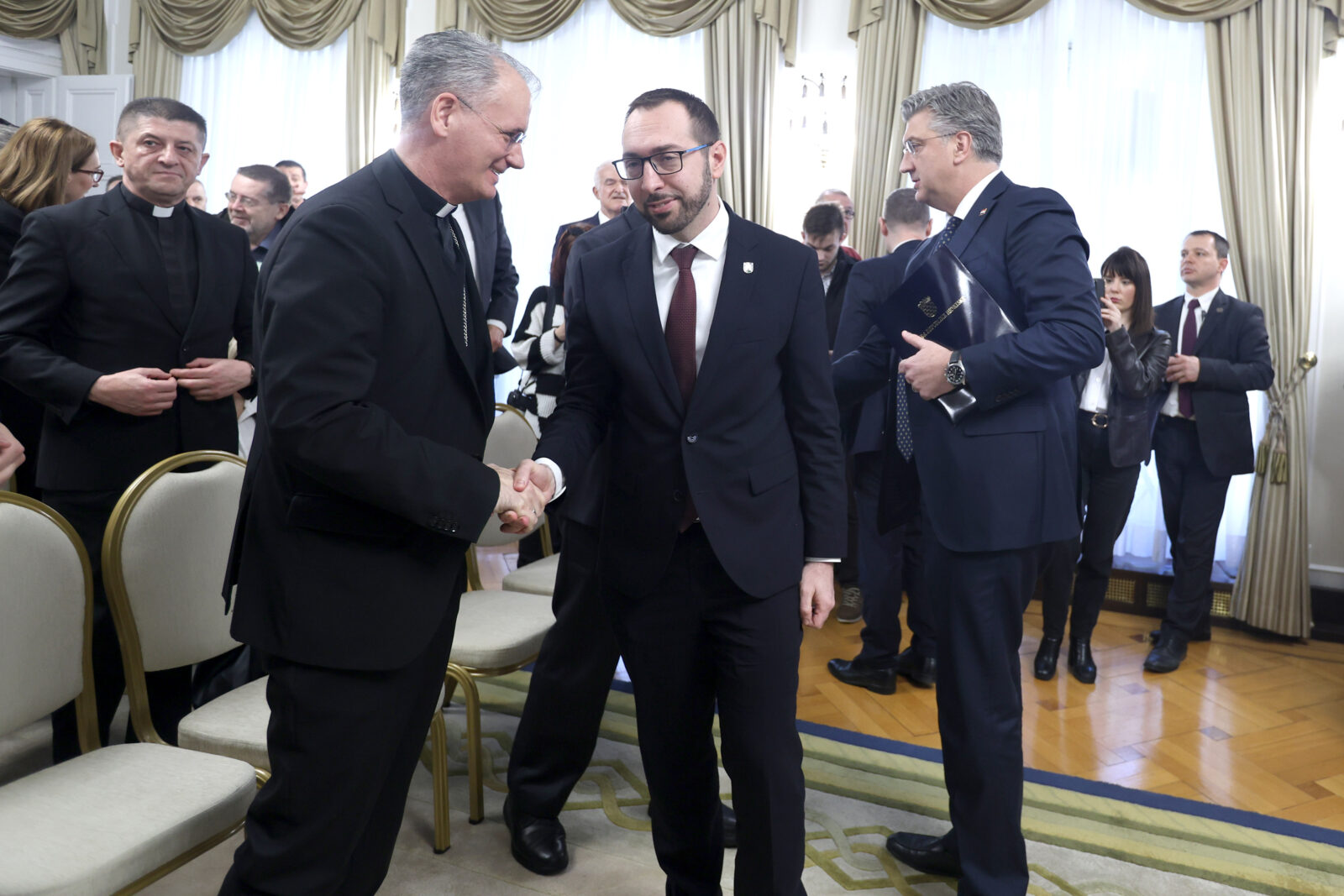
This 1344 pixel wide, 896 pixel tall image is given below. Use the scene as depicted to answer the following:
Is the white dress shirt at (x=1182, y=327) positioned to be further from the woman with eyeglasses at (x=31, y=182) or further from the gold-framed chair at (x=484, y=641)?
the woman with eyeglasses at (x=31, y=182)

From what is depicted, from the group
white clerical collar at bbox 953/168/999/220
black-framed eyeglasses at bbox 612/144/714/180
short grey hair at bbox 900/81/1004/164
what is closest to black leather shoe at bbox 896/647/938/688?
white clerical collar at bbox 953/168/999/220

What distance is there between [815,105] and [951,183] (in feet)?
12.3

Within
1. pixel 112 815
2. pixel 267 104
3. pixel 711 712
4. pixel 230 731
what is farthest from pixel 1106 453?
pixel 267 104

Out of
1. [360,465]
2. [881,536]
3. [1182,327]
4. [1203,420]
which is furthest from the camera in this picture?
[1182,327]

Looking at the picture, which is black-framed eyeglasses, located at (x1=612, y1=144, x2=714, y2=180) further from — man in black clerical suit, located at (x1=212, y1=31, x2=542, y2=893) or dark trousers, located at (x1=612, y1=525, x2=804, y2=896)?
dark trousers, located at (x1=612, y1=525, x2=804, y2=896)

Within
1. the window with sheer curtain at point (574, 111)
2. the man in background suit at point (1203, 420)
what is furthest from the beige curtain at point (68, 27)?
the man in background suit at point (1203, 420)

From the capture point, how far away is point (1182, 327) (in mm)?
4465

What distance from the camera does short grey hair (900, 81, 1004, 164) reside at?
2.08 m

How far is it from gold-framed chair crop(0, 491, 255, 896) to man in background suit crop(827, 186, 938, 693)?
7.28 feet

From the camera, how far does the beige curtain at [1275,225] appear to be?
14.8 feet

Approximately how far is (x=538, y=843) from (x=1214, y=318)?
3.66 meters

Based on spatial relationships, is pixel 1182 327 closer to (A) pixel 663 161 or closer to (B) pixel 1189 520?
(B) pixel 1189 520

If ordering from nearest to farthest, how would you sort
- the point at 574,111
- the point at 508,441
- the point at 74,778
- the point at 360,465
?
the point at 360,465 < the point at 74,778 < the point at 508,441 < the point at 574,111

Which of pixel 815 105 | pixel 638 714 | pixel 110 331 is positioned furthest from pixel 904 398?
pixel 815 105
